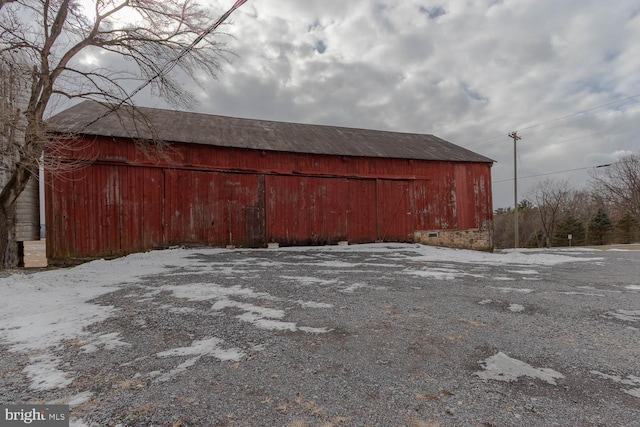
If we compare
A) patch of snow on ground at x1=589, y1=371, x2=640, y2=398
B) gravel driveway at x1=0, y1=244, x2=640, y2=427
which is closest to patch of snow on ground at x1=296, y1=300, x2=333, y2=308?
gravel driveway at x1=0, y1=244, x2=640, y2=427

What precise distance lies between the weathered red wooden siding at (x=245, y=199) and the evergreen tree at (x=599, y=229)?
29572 millimetres

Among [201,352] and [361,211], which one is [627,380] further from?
[361,211]

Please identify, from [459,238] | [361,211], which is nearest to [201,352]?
[361,211]

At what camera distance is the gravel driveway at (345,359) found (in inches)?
82.2

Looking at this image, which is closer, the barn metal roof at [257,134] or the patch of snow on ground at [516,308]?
the patch of snow on ground at [516,308]

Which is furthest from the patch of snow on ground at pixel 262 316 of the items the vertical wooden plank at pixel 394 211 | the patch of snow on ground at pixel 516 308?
the vertical wooden plank at pixel 394 211

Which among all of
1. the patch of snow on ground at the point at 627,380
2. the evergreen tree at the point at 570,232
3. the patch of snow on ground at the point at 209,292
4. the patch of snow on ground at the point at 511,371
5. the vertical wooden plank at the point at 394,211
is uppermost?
the vertical wooden plank at the point at 394,211

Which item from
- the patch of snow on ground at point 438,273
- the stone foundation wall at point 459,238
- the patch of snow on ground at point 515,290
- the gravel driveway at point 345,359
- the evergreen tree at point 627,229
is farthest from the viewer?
the evergreen tree at point 627,229

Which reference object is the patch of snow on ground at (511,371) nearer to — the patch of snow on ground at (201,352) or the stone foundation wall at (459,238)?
the patch of snow on ground at (201,352)

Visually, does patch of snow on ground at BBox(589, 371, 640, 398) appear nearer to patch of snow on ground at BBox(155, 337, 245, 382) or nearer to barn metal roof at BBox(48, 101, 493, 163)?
patch of snow on ground at BBox(155, 337, 245, 382)

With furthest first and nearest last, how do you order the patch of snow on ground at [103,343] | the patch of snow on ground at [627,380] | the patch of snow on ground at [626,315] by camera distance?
the patch of snow on ground at [626,315] → the patch of snow on ground at [103,343] → the patch of snow on ground at [627,380]

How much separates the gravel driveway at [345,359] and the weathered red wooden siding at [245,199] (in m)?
6.14

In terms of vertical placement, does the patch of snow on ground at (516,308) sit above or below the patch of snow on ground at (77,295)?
below

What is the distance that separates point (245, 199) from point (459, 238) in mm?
10179
